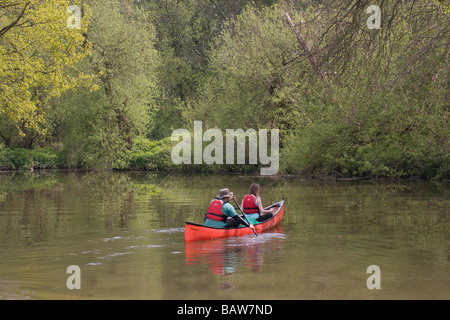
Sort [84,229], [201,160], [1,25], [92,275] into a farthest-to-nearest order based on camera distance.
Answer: [201,160] → [1,25] → [84,229] → [92,275]

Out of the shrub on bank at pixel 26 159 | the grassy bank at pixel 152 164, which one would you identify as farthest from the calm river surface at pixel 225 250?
the shrub on bank at pixel 26 159

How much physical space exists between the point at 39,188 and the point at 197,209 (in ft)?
34.6

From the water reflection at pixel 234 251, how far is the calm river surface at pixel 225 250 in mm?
20

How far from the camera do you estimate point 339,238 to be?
495 inches

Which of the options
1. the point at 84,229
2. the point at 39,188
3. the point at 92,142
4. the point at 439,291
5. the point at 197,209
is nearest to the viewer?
the point at 439,291

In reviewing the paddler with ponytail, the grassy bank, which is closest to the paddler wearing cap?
the paddler with ponytail

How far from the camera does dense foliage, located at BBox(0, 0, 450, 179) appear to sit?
10.9m

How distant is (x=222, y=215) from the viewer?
523 inches

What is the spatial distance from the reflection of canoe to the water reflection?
0.38 ft

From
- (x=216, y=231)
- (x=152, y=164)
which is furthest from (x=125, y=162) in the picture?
(x=216, y=231)

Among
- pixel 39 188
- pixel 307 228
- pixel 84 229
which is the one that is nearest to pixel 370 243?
pixel 307 228

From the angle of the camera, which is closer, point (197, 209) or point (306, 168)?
point (197, 209)
